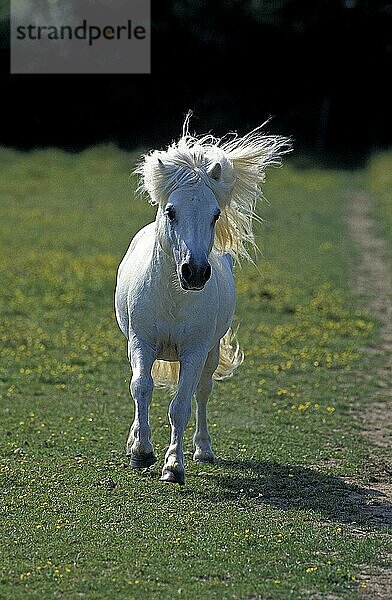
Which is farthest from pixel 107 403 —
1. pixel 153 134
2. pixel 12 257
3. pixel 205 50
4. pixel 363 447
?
pixel 205 50

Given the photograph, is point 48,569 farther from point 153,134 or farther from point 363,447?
point 153,134

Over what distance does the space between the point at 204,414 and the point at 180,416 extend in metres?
1.02

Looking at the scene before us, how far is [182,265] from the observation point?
5.52 metres

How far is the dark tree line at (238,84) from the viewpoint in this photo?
2141 centimetres

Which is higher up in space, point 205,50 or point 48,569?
point 205,50

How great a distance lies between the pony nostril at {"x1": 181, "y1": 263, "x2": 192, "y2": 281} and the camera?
547 cm

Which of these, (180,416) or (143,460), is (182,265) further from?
(143,460)

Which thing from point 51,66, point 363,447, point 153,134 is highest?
point 51,66

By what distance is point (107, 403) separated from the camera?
342 inches

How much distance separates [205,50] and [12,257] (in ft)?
52.4

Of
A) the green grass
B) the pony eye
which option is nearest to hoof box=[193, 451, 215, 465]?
the pony eye

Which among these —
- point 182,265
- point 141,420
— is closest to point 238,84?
point 141,420

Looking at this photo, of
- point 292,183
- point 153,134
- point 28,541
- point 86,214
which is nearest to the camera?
point 28,541

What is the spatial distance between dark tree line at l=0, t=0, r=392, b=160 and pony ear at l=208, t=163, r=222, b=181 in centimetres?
1250
